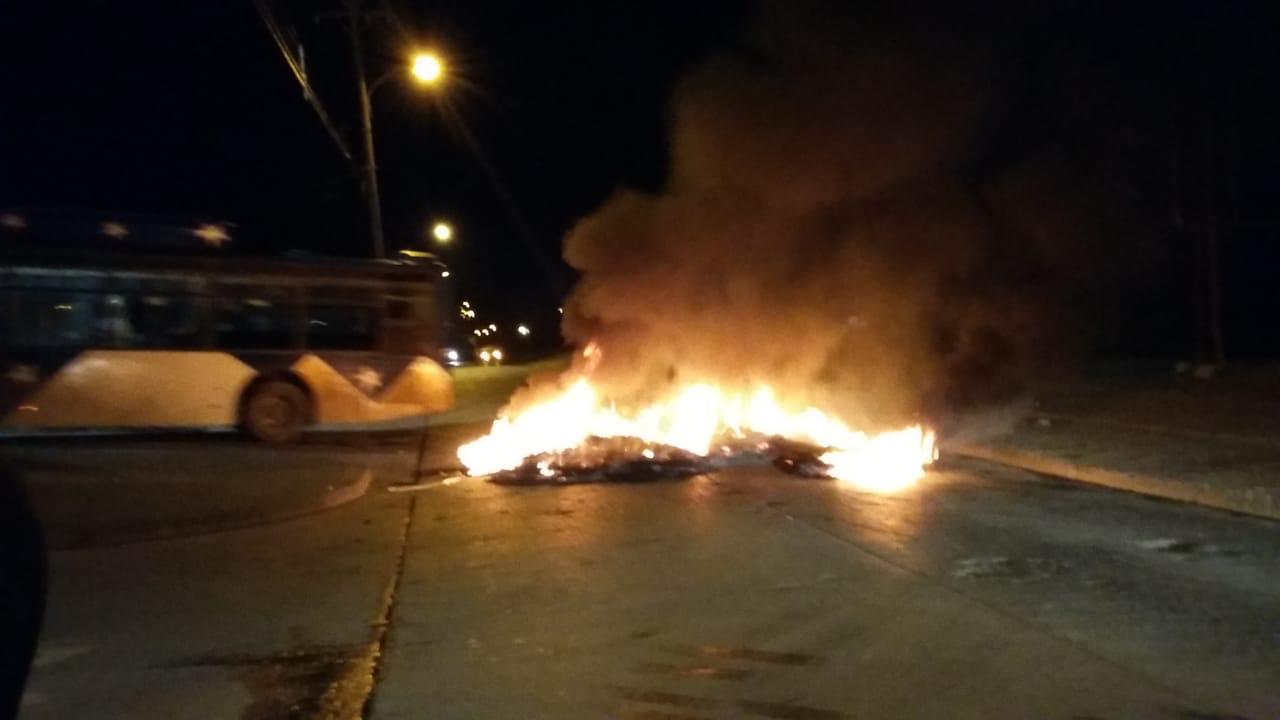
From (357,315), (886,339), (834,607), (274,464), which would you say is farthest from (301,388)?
(834,607)

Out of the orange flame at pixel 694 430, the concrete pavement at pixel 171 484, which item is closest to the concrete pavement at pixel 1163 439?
the orange flame at pixel 694 430

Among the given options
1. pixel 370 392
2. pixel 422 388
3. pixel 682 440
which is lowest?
pixel 682 440

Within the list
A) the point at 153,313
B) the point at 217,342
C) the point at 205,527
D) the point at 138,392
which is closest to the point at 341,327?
the point at 217,342

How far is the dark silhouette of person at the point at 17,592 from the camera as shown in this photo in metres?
3.38

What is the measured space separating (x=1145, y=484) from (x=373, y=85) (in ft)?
52.9

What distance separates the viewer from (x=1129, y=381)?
76.2ft

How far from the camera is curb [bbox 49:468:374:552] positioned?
443 inches

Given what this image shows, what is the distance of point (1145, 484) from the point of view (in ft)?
45.9

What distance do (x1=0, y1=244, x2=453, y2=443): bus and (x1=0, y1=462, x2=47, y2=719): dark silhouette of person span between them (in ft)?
52.8

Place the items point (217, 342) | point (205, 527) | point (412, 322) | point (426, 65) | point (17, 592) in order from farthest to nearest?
1. point (426, 65)
2. point (412, 322)
3. point (217, 342)
4. point (205, 527)
5. point (17, 592)

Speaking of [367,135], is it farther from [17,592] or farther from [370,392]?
[17,592]

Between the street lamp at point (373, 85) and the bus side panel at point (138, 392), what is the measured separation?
20.0 feet

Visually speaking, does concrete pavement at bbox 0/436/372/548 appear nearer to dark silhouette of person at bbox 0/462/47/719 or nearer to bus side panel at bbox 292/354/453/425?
bus side panel at bbox 292/354/453/425

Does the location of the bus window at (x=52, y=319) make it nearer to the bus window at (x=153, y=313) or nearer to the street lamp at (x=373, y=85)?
the bus window at (x=153, y=313)
